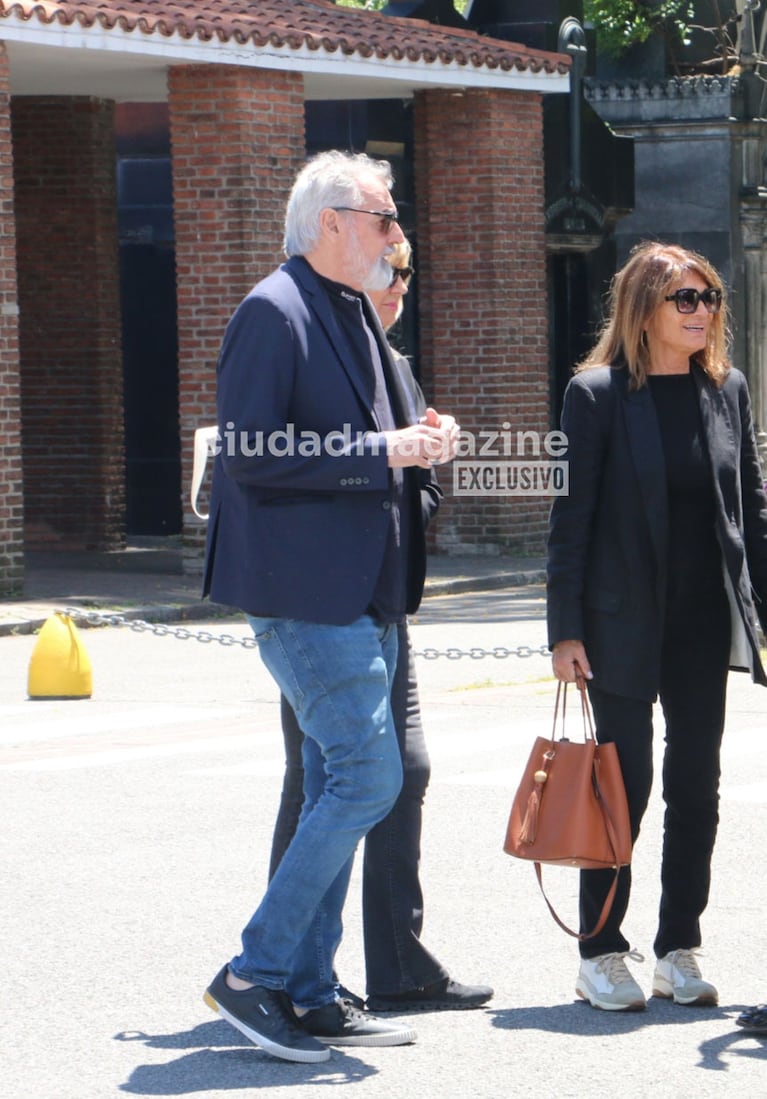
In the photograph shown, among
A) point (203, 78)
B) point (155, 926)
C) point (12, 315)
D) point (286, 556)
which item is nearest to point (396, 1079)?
point (286, 556)

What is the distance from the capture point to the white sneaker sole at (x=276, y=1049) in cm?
494

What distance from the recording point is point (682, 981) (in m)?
5.48

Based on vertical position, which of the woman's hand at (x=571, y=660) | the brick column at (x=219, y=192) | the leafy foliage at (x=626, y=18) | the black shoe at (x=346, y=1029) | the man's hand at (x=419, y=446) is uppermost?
the leafy foliage at (x=626, y=18)

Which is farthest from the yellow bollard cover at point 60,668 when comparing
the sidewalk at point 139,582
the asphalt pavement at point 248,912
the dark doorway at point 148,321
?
the dark doorway at point 148,321

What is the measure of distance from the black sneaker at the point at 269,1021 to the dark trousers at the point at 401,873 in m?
0.43

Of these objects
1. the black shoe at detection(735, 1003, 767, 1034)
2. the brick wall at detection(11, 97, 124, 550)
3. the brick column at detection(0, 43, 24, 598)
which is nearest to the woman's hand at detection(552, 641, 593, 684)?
the black shoe at detection(735, 1003, 767, 1034)

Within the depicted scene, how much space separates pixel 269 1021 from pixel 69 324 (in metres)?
16.9

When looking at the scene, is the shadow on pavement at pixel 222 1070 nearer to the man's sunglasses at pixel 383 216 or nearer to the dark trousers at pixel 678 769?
the dark trousers at pixel 678 769

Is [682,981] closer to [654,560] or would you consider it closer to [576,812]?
[576,812]

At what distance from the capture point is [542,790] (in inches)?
212

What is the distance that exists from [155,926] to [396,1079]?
5.41 feet

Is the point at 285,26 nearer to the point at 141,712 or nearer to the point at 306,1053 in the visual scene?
the point at 141,712

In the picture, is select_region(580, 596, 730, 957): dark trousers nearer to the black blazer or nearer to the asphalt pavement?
the black blazer

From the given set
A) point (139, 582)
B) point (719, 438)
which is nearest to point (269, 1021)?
point (719, 438)
